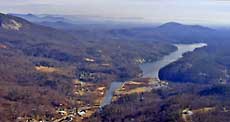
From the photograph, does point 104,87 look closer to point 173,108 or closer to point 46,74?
point 46,74

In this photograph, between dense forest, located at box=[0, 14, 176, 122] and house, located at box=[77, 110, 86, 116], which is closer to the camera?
house, located at box=[77, 110, 86, 116]

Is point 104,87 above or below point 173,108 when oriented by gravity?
below

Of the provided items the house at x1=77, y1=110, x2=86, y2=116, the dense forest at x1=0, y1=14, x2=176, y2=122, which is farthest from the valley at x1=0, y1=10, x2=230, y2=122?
the house at x1=77, y1=110, x2=86, y2=116

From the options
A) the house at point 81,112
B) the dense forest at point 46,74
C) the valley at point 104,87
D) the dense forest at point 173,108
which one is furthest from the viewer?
the dense forest at point 46,74

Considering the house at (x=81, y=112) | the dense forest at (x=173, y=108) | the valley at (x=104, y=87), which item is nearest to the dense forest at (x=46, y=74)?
the valley at (x=104, y=87)

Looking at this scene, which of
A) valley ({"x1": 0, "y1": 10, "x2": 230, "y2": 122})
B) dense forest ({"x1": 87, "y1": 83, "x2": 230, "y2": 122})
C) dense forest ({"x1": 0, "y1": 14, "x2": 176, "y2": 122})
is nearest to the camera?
dense forest ({"x1": 87, "y1": 83, "x2": 230, "y2": 122})

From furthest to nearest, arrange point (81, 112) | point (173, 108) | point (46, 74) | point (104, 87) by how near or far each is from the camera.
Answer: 1. point (46, 74)
2. point (104, 87)
3. point (81, 112)
4. point (173, 108)

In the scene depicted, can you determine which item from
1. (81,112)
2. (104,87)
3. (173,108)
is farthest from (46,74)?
(173,108)

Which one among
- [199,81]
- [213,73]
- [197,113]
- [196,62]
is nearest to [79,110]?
[197,113]

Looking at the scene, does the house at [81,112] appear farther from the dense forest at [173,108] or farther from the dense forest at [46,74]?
the dense forest at [46,74]

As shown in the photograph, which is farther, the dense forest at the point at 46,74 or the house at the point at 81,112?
the dense forest at the point at 46,74

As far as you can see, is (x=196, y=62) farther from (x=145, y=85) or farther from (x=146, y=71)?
(x=145, y=85)

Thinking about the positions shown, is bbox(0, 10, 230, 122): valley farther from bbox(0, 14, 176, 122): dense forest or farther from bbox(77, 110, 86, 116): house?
bbox(77, 110, 86, 116): house
